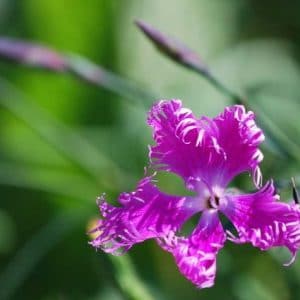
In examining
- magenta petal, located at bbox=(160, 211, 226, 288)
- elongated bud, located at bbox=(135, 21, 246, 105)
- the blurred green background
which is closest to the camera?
magenta petal, located at bbox=(160, 211, 226, 288)

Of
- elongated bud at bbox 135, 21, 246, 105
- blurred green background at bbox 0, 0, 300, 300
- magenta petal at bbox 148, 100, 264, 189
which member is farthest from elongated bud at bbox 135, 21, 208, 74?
magenta petal at bbox 148, 100, 264, 189

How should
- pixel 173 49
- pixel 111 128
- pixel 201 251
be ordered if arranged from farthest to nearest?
1. pixel 111 128
2. pixel 173 49
3. pixel 201 251

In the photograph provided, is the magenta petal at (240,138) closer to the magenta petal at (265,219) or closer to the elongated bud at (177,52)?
the magenta petal at (265,219)

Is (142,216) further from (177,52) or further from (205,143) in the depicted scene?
(177,52)

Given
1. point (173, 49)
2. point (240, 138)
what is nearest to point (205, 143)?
point (240, 138)

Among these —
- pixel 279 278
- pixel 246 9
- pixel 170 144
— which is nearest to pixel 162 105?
pixel 170 144

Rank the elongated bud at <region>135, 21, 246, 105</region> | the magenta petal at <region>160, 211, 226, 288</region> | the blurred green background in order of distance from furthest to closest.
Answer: the blurred green background
the elongated bud at <region>135, 21, 246, 105</region>
the magenta petal at <region>160, 211, 226, 288</region>

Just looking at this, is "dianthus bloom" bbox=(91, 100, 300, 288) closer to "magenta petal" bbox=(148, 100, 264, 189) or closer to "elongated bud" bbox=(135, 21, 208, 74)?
"magenta petal" bbox=(148, 100, 264, 189)
